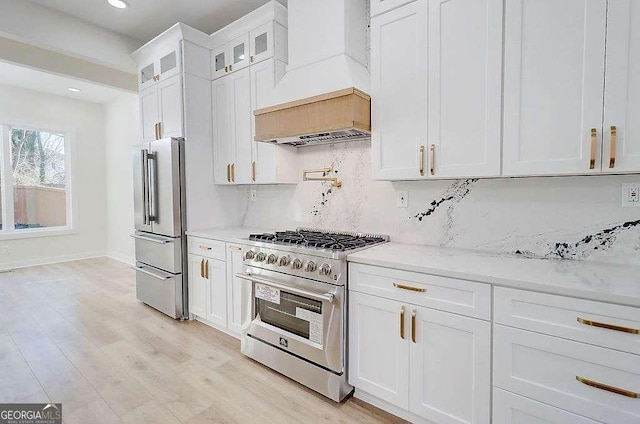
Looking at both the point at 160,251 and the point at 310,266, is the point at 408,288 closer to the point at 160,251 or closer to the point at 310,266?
the point at 310,266

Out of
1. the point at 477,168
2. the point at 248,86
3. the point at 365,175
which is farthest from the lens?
the point at 248,86

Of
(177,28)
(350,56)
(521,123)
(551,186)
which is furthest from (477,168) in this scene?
(177,28)

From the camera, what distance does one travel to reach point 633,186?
5.44ft

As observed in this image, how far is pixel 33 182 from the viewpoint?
18.3 feet

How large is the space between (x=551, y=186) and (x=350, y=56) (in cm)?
158

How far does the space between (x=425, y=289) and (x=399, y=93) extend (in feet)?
4.01

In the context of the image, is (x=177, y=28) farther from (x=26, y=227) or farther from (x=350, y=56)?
(x=26, y=227)

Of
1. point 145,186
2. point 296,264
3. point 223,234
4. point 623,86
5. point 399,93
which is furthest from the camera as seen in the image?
point 145,186

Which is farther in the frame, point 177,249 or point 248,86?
point 177,249

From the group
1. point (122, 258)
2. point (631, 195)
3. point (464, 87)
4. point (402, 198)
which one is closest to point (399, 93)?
point (464, 87)

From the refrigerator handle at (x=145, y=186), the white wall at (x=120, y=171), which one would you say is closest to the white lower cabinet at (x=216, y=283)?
the refrigerator handle at (x=145, y=186)

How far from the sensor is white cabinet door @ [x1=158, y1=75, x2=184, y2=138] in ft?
10.6

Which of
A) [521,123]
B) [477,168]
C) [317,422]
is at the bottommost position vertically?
[317,422]

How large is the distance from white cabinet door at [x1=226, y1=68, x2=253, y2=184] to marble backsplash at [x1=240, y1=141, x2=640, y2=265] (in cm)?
51
